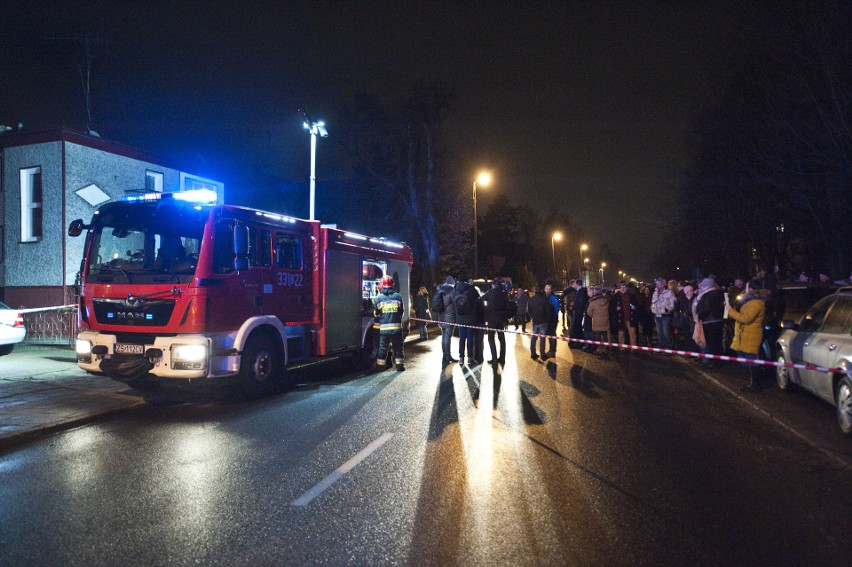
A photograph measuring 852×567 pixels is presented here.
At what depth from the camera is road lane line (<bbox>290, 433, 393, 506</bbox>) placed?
4.62m

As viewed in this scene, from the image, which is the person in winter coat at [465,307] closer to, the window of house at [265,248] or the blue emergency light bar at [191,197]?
the window of house at [265,248]

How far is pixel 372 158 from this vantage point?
34406 mm

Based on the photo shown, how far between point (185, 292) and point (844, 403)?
8027mm

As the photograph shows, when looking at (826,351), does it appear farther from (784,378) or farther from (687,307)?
(687,307)

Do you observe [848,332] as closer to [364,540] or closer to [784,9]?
[364,540]

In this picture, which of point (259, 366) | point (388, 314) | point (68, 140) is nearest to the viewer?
point (259, 366)

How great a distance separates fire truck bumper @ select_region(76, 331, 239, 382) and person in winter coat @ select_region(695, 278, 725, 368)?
8664 mm

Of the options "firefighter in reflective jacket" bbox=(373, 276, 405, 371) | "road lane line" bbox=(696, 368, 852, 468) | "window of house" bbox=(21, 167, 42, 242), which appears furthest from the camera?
"window of house" bbox=(21, 167, 42, 242)

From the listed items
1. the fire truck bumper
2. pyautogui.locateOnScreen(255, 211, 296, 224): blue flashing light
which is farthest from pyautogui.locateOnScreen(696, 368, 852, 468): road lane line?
pyautogui.locateOnScreen(255, 211, 296, 224): blue flashing light

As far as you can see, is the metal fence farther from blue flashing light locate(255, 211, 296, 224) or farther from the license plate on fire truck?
blue flashing light locate(255, 211, 296, 224)

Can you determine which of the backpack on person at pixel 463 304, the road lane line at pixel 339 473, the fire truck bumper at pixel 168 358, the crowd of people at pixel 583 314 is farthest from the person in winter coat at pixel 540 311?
the road lane line at pixel 339 473

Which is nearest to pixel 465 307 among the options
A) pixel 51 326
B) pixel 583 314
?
pixel 583 314

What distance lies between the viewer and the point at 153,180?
19000 mm

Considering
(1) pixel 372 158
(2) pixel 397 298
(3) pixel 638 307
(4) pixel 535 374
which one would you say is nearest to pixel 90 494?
(2) pixel 397 298
